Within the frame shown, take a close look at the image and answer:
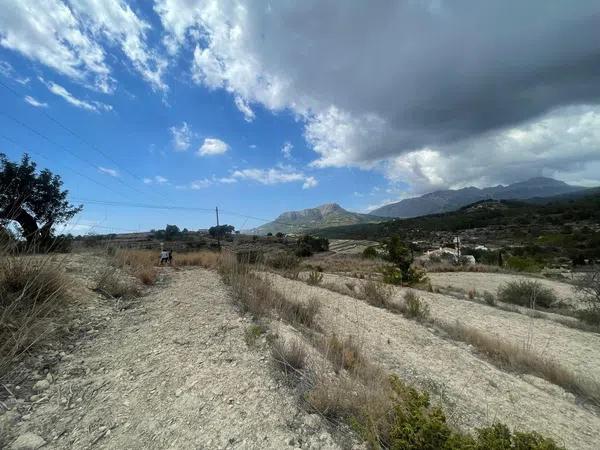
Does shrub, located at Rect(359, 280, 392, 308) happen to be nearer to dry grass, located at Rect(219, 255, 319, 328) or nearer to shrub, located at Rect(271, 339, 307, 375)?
dry grass, located at Rect(219, 255, 319, 328)

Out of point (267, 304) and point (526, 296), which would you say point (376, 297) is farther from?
point (526, 296)

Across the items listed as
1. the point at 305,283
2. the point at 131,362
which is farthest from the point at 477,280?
the point at 131,362

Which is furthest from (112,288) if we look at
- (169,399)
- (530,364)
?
(530,364)

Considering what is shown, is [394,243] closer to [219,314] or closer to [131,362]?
[219,314]

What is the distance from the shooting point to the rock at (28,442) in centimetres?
230

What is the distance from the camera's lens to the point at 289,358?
12.5ft

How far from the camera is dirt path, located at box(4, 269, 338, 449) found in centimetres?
248

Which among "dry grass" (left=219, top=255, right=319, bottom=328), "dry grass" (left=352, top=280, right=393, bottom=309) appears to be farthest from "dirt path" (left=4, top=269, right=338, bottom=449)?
"dry grass" (left=352, top=280, right=393, bottom=309)

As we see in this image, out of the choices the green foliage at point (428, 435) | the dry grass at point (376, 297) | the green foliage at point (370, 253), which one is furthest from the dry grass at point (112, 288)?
the green foliage at point (370, 253)

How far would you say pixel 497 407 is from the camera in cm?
405

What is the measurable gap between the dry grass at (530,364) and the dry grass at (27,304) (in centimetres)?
791

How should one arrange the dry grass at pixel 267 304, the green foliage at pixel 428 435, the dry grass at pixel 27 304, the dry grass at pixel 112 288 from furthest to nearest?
the dry grass at pixel 112 288 → the dry grass at pixel 267 304 → the dry grass at pixel 27 304 → the green foliage at pixel 428 435

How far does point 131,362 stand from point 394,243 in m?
15.2

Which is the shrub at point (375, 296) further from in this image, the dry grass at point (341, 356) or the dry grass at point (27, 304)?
the dry grass at point (27, 304)
